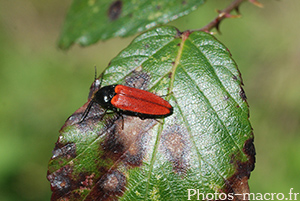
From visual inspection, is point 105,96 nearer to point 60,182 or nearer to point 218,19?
point 60,182

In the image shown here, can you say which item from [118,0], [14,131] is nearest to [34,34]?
[14,131]

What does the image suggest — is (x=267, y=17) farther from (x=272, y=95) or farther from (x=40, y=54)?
(x=40, y=54)

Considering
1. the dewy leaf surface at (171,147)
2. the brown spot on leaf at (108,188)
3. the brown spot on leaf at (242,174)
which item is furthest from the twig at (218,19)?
the brown spot on leaf at (108,188)

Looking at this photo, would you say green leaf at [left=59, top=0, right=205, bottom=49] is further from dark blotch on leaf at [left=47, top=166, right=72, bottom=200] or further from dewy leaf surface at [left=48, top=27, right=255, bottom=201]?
dark blotch on leaf at [left=47, top=166, right=72, bottom=200]

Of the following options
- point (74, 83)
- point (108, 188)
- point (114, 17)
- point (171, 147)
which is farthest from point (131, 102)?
point (74, 83)

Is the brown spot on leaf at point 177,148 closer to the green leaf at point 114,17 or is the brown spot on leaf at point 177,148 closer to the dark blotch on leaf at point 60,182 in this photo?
the dark blotch on leaf at point 60,182

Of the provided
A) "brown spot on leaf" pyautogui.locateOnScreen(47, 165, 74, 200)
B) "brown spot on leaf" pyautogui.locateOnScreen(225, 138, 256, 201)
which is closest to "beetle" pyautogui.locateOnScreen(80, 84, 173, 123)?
"brown spot on leaf" pyautogui.locateOnScreen(47, 165, 74, 200)
